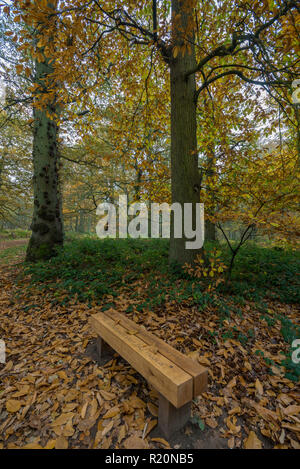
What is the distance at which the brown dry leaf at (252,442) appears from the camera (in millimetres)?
1617

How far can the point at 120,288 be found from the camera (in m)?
4.15

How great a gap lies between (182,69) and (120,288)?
4612 mm

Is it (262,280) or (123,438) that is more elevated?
(262,280)

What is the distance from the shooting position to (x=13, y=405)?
2012 mm

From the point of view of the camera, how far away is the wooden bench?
1.53 metres

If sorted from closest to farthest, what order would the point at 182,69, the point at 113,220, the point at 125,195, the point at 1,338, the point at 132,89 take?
1. the point at 1,338
2. the point at 182,69
3. the point at 132,89
4. the point at 125,195
5. the point at 113,220

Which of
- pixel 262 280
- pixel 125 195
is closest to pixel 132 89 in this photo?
pixel 262 280

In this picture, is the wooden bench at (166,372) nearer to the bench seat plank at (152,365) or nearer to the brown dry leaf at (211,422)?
the bench seat plank at (152,365)

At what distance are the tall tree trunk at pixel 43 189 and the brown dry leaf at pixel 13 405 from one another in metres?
3.95

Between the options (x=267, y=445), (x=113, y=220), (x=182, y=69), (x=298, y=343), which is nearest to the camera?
(x=267, y=445)

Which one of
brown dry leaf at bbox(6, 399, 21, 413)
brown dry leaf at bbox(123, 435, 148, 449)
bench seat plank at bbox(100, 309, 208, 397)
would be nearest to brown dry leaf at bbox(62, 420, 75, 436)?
brown dry leaf at bbox(123, 435, 148, 449)

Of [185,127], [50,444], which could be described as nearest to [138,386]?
[50,444]

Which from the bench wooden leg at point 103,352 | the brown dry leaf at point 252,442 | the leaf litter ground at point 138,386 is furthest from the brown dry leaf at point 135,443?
the bench wooden leg at point 103,352

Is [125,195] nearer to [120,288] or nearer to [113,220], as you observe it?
[113,220]
